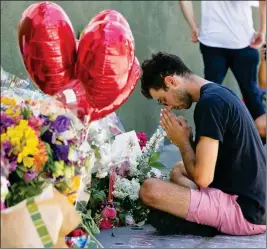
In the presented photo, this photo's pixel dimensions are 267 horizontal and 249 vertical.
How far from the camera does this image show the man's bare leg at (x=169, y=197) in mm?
3225

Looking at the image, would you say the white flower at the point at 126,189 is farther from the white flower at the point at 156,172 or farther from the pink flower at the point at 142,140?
the pink flower at the point at 142,140

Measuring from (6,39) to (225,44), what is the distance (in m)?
1.81

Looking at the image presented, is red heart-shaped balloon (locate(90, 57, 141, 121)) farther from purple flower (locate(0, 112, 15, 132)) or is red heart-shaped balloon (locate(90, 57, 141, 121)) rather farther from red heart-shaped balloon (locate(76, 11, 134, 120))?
purple flower (locate(0, 112, 15, 132))

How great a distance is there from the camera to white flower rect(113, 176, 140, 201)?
342 cm

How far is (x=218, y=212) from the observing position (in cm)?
323

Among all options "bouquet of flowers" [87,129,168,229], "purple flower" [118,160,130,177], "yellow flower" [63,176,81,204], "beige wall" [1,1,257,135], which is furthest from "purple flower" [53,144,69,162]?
"beige wall" [1,1,257,135]

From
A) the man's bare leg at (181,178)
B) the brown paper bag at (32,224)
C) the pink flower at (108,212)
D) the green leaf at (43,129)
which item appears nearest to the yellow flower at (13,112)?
the green leaf at (43,129)

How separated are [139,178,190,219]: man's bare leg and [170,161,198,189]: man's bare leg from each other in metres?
0.23

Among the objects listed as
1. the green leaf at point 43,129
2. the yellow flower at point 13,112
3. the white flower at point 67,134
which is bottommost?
the white flower at point 67,134

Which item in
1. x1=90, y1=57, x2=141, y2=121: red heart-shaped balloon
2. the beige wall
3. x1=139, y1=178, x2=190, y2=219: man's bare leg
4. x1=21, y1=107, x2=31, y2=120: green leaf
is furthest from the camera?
the beige wall

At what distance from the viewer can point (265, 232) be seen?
131 inches

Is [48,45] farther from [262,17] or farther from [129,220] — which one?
[262,17]

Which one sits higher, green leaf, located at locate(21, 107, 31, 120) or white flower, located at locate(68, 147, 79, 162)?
green leaf, located at locate(21, 107, 31, 120)

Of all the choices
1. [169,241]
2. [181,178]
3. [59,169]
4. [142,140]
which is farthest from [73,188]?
[142,140]
